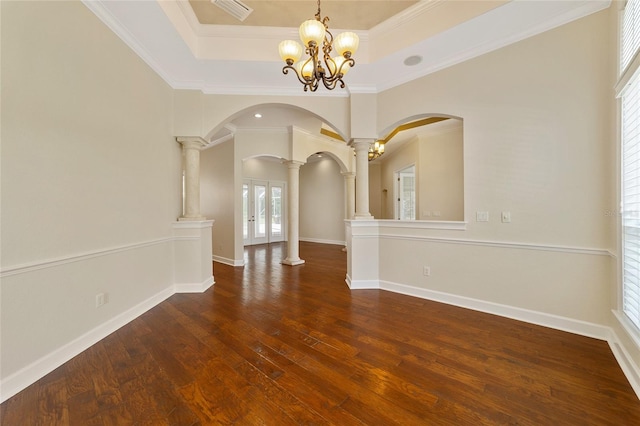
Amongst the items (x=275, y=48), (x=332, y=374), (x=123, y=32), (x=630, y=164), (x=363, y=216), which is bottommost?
(x=332, y=374)

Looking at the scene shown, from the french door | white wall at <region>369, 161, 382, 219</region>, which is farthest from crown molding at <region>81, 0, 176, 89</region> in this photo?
white wall at <region>369, 161, 382, 219</region>

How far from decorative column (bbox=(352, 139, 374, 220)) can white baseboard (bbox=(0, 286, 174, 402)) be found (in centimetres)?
304

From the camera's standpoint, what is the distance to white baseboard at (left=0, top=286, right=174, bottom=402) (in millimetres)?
1577

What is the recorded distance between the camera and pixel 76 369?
6.00ft

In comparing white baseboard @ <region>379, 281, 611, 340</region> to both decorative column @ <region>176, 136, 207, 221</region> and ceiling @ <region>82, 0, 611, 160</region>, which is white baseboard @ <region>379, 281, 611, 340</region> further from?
decorative column @ <region>176, 136, 207, 221</region>

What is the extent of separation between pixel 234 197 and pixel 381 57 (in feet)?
12.6

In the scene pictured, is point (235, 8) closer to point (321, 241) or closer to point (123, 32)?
point (123, 32)

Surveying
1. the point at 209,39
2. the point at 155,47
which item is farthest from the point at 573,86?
the point at 155,47

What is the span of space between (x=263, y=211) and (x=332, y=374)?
720 centimetres

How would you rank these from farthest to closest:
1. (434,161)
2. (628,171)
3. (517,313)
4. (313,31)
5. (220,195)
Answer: (220,195) → (434,161) → (517,313) → (313,31) → (628,171)

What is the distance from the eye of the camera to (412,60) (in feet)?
10.1

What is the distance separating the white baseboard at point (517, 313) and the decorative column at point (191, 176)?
3236 millimetres

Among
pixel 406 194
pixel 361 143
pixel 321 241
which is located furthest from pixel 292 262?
pixel 406 194

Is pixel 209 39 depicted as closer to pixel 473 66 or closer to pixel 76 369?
pixel 473 66
